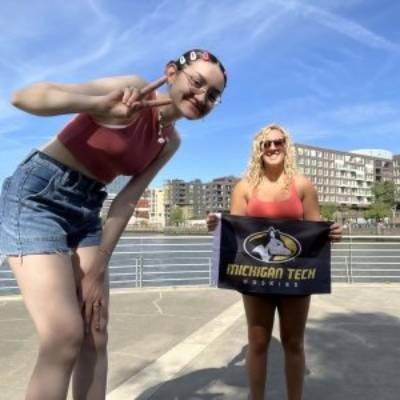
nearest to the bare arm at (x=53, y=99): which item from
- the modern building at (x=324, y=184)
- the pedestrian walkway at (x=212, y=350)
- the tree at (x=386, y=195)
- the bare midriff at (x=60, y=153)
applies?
the bare midriff at (x=60, y=153)

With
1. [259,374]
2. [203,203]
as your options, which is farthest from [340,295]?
[203,203]

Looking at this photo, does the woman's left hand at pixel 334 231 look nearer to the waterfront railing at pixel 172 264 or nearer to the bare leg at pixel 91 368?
the bare leg at pixel 91 368

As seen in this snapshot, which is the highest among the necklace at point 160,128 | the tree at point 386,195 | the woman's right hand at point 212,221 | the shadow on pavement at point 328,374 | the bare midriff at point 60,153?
the tree at point 386,195

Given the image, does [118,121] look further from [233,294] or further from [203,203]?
[203,203]

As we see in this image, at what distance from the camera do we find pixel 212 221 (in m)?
3.59

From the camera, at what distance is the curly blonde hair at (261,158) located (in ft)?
11.4

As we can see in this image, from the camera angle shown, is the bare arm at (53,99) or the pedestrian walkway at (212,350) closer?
the bare arm at (53,99)

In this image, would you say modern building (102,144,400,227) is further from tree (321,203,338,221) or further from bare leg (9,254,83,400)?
bare leg (9,254,83,400)

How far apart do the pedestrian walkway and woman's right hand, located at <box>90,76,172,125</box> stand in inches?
91.7

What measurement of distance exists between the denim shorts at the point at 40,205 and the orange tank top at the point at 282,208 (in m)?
1.42

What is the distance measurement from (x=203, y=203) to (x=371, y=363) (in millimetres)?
173872

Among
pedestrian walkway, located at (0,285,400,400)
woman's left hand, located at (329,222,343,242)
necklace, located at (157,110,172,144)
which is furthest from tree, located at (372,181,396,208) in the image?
necklace, located at (157,110,172,144)

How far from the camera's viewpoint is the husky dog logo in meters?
3.43

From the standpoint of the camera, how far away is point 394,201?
358 feet
